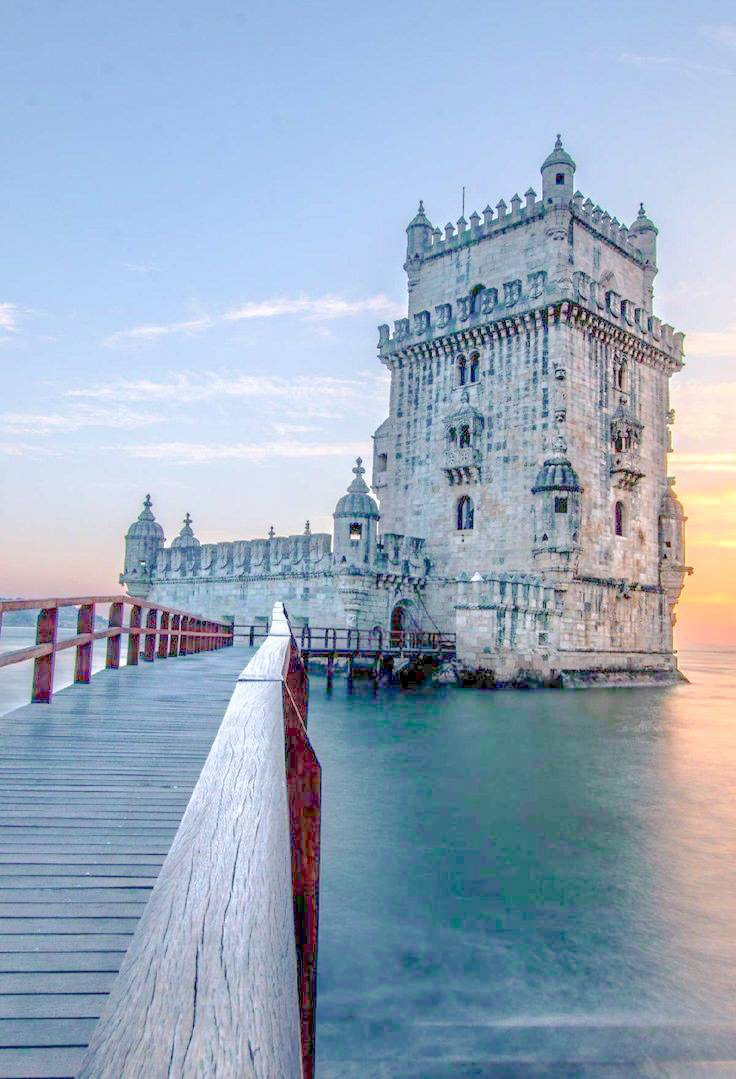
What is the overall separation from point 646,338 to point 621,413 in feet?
15.5

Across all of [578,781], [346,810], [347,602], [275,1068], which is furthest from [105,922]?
[347,602]

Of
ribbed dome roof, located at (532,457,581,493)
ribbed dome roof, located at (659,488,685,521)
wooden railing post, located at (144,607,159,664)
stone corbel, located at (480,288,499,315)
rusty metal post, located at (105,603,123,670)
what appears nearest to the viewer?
rusty metal post, located at (105,603,123,670)

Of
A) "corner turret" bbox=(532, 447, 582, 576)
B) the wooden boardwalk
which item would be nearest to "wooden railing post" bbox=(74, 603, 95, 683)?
the wooden boardwalk

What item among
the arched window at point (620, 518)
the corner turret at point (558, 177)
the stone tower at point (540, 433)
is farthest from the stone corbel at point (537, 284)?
the arched window at point (620, 518)

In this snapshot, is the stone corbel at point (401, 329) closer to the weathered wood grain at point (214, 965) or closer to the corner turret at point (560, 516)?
the corner turret at point (560, 516)

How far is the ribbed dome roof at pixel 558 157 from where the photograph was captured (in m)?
32.9

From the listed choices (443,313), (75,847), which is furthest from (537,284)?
(75,847)

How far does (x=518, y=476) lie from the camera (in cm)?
3206

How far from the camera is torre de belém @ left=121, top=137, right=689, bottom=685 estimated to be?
30609 mm

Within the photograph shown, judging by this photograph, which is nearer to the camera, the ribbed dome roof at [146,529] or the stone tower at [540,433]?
the stone tower at [540,433]

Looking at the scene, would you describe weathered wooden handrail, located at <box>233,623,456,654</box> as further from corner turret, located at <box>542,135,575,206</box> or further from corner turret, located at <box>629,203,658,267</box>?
corner turret, located at <box>629,203,658,267</box>

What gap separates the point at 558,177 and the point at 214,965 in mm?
36393

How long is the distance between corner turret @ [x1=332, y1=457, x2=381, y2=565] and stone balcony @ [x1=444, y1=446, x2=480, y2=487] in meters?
4.73

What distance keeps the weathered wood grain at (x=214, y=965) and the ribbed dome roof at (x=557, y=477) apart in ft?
96.6
